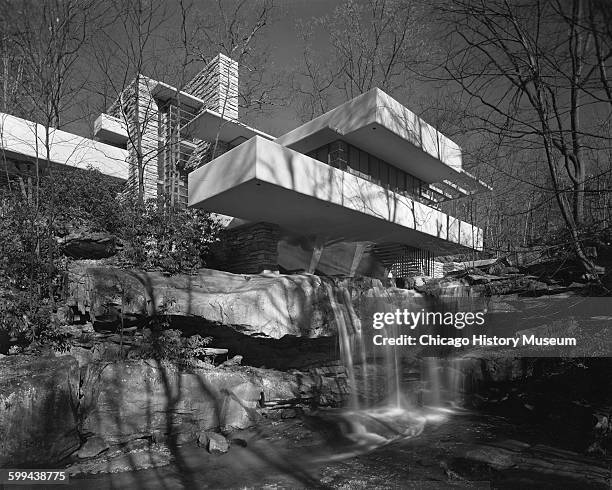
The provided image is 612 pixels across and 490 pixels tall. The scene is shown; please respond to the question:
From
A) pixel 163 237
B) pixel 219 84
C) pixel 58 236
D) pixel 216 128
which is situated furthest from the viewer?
pixel 216 128

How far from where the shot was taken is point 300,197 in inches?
384

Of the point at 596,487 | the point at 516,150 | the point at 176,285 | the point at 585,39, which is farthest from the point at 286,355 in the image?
the point at 585,39

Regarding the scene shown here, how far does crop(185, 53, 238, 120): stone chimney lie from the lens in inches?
597

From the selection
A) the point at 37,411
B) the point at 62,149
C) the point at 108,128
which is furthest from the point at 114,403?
the point at 108,128

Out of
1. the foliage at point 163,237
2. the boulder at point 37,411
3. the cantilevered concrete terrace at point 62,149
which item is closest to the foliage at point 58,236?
the foliage at point 163,237

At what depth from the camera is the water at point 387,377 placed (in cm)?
868

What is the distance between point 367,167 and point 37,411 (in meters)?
11.6

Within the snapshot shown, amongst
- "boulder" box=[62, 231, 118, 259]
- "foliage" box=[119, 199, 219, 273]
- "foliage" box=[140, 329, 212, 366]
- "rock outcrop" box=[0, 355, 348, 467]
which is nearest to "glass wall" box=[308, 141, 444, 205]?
"foliage" box=[119, 199, 219, 273]

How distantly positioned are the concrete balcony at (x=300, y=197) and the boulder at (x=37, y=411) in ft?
16.6

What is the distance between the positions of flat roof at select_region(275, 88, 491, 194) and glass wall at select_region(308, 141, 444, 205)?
199mm

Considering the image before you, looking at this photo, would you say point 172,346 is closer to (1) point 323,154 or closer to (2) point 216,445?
(2) point 216,445

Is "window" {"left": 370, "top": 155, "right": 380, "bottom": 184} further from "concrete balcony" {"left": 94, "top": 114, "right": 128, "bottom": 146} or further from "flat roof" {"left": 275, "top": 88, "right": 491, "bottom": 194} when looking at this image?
"concrete balcony" {"left": 94, "top": 114, "right": 128, "bottom": 146}

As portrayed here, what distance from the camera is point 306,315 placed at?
8.56m

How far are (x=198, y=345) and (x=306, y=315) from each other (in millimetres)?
2335
